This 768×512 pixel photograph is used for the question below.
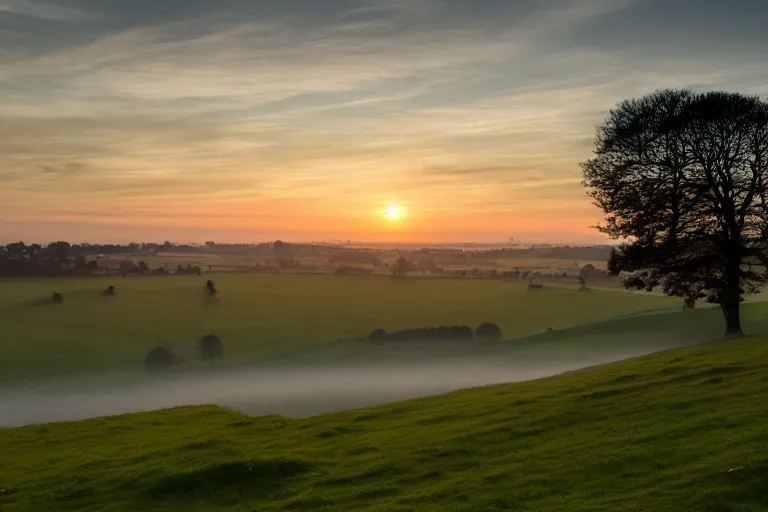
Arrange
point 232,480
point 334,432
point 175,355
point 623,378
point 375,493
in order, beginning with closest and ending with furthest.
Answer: point 375,493 < point 232,480 < point 334,432 < point 623,378 < point 175,355

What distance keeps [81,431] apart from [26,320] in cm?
12149

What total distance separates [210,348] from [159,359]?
33.1 feet

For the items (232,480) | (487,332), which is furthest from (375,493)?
(487,332)

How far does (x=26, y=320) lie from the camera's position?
486ft

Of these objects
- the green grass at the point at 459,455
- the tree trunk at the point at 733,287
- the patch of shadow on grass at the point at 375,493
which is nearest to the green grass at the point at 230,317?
the tree trunk at the point at 733,287

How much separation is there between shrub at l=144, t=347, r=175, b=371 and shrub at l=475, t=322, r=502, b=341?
195ft

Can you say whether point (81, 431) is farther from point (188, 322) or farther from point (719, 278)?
point (188, 322)

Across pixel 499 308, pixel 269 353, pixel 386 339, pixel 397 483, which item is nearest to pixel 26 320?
pixel 269 353

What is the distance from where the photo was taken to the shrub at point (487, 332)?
139750 millimetres

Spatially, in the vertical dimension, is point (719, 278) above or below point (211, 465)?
above

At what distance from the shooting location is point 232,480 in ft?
90.2

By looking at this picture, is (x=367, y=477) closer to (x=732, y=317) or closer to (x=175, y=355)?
(x=732, y=317)

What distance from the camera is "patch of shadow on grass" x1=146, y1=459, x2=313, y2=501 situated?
86.6ft

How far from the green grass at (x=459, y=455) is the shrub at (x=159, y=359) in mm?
81485
